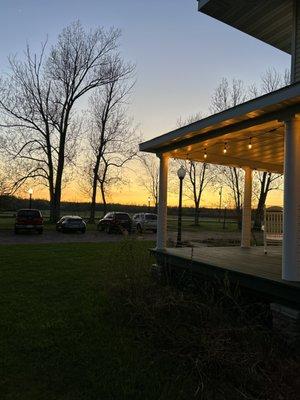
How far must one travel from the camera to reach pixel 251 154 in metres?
9.83

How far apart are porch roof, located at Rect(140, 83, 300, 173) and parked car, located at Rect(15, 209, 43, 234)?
17034 millimetres

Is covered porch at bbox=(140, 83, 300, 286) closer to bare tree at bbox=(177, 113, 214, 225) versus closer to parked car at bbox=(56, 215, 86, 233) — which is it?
parked car at bbox=(56, 215, 86, 233)

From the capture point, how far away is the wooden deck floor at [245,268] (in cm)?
538

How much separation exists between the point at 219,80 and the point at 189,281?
31.5 m

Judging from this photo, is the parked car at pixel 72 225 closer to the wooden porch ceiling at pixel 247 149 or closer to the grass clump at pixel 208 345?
the wooden porch ceiling at pixel 247 149

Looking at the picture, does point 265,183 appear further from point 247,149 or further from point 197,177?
point 247,149

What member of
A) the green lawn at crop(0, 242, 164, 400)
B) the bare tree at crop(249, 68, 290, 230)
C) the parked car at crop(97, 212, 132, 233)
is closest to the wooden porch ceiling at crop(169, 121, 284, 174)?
the green lawn at crop(0, 242, 164, 400)

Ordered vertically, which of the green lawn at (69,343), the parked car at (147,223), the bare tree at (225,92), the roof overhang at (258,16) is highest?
the bare tree at (225,92)

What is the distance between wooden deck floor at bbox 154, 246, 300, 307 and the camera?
5.38 meters

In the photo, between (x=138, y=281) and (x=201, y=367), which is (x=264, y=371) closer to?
(x=201, y=367)

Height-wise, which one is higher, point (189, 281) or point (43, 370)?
point (189, 281)

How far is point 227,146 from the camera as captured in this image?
8.55 meters

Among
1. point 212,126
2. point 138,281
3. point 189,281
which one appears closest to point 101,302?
point 138,281

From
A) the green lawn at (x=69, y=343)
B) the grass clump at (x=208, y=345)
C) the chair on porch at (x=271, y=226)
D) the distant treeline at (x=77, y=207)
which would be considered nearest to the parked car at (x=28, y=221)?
the distant treeline at (x=77, y=207)
